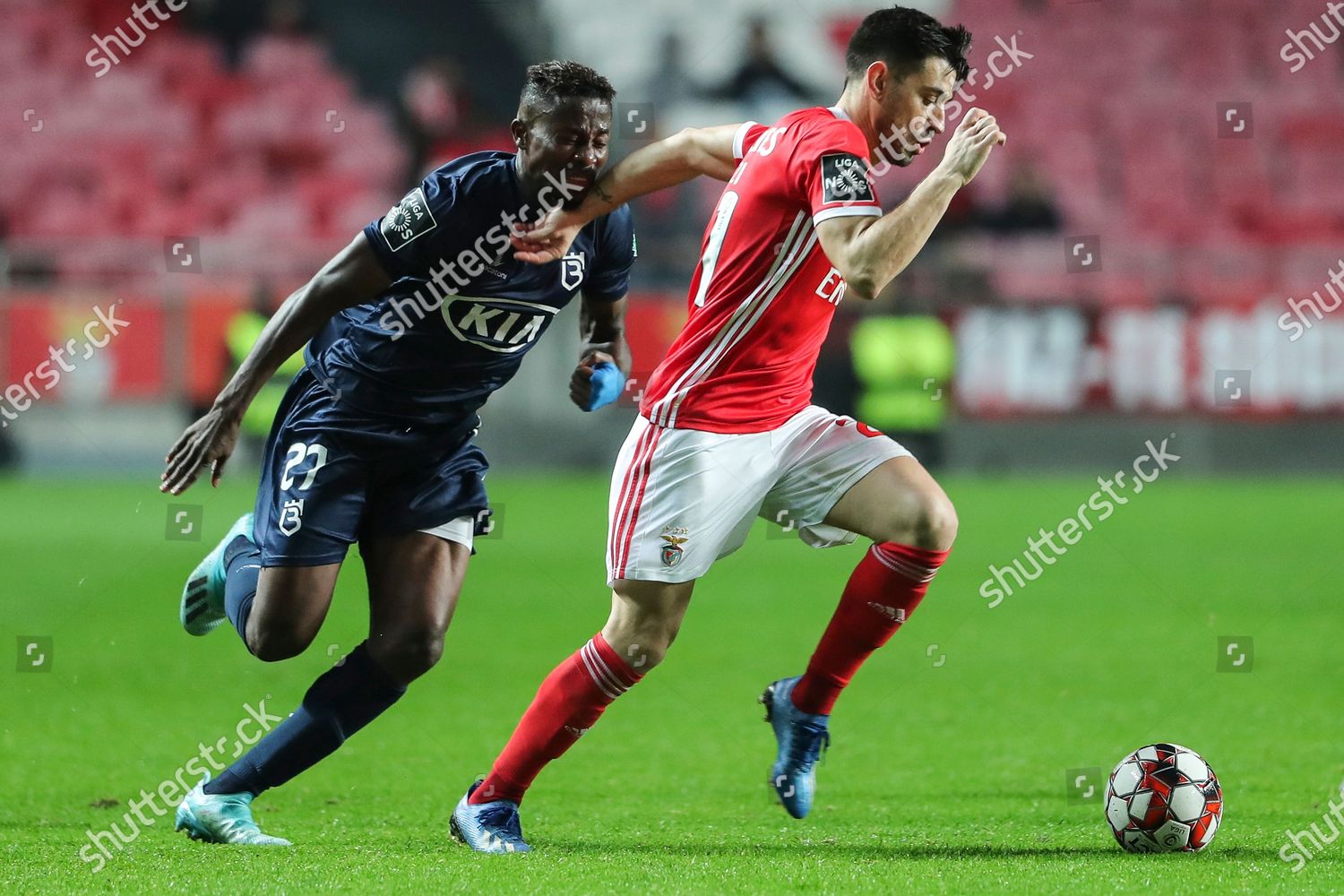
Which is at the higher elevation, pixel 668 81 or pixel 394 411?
pixel 668 81

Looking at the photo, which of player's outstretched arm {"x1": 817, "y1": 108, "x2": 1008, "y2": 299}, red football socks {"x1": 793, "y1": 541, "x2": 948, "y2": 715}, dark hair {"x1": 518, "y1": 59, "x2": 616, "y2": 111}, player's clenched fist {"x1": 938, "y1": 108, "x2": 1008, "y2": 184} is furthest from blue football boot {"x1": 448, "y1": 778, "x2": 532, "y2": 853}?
player's clenched fist {"x1": 938, "y1": 108, "x2": 1008, "y2": 184}

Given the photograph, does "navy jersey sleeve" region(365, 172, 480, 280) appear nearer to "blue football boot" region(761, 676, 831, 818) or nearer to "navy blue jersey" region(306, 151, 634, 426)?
"navy blue jersey" region(306, 151, 634, 426)

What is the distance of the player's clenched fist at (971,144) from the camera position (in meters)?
3.75

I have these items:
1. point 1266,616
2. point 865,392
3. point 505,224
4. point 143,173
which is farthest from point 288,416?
point 143,173

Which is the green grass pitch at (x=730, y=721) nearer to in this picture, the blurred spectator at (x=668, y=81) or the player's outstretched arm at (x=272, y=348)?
the player's outstretched arm at (x=272, y=348)

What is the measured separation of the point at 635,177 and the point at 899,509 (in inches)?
44.4

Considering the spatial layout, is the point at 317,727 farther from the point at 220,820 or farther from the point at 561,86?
the point at 561,86

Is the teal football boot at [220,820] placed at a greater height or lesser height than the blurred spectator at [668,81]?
lesser

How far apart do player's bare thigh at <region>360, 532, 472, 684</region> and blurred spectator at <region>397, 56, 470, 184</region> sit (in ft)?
42.1

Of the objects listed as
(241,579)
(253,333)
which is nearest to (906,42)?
(241,579)

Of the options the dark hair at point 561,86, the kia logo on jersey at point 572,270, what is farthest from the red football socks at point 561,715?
the dark hair at point 561,86

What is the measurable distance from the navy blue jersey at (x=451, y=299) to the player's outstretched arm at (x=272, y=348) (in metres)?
0.07

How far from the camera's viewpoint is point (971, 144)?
12.4 ft

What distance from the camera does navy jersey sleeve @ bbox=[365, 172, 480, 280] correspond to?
4.16m
